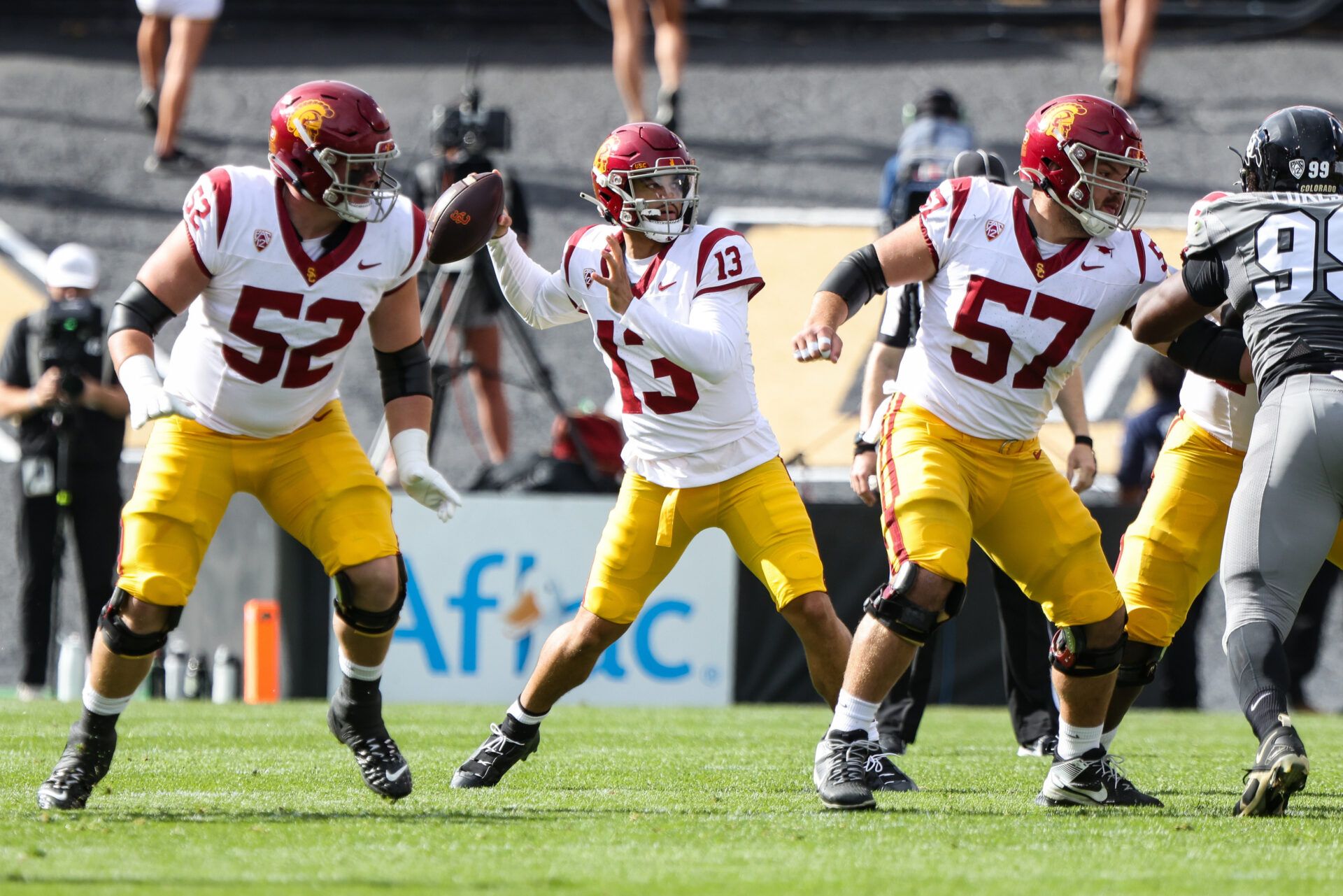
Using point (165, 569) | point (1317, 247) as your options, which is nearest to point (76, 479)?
point (165, 569)

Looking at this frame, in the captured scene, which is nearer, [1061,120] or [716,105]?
[1061,120]

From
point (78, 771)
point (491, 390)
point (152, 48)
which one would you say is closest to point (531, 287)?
point (78, 771)

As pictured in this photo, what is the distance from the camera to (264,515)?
339 inches

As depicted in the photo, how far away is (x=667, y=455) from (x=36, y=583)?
15.9 ft

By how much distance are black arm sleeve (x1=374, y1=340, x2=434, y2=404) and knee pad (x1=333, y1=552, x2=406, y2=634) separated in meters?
0.46

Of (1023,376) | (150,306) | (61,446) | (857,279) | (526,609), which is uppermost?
(857,279)

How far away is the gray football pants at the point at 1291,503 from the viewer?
412cm

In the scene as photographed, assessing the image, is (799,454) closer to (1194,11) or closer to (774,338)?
(774,338)

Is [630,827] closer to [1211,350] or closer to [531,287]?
[531,287]

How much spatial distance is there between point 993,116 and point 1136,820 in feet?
33.5

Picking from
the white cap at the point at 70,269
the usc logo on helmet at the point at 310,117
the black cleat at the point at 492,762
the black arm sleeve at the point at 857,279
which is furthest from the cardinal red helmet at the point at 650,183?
the white cap at the point at 70,269

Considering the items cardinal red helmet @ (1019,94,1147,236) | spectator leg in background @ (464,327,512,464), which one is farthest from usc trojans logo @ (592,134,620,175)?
spectator leg in background @ (464,327,512,464)

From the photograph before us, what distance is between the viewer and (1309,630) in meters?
8.73

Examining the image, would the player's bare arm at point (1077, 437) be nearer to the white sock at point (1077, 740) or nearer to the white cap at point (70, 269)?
the white sock at point (1077, 740)
